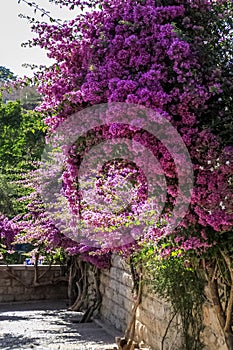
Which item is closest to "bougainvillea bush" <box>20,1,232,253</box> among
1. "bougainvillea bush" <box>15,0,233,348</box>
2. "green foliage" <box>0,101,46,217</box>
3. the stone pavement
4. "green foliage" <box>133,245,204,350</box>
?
"bougainvillea bush" <box>15,0,233,348</box>

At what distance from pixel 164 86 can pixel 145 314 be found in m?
4.82

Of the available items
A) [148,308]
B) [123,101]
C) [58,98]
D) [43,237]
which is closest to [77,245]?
[43,237]

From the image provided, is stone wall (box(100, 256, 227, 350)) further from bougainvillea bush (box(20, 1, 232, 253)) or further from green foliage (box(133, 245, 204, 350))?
bougainvillea bush (box(20, 1, 232, 253))

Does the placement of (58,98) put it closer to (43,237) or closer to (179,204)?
(179,204)

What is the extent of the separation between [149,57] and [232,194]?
1268 mm

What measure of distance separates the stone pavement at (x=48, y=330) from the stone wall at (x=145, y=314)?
1.39 feet

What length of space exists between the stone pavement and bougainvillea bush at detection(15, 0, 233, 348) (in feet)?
13.5

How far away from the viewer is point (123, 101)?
4090 millimetres

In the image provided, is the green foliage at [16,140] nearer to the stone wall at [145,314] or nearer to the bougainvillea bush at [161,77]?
the stone wall at [145,314]

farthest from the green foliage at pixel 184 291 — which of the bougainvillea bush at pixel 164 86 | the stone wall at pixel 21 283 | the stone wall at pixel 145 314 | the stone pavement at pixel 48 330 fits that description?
the stone wall at pixel 21 283

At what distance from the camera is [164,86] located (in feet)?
13.9

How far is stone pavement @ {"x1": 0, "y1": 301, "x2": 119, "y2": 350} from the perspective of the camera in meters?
8.63

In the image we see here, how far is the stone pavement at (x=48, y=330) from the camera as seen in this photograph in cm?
863

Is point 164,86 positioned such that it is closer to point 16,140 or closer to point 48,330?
point 48,330
